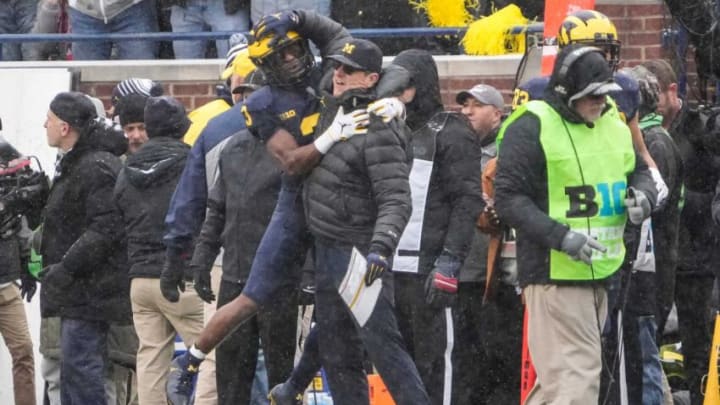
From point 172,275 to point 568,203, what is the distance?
8.07 ft

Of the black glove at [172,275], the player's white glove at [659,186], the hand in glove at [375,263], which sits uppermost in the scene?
the player's white glove at [659,186]

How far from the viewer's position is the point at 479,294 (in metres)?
10.9

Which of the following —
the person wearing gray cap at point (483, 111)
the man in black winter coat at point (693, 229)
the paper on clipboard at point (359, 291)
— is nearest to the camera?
the paper on clipboard at point (359, 291)

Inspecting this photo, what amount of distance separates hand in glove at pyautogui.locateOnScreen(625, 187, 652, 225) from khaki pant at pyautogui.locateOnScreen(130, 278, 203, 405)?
327 centimetres

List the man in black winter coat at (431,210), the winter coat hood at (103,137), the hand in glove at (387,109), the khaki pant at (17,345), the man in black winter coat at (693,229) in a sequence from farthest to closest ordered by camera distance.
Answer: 1. the khaki pant at (17,345)
2. the winter coat hood at (103,137)
3. the man in black winter coat at (693,229)
4. the man in black winter coat at (431,210)
5. the hand in glove at (387,109)

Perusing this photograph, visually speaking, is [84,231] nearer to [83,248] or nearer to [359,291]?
[83,248]

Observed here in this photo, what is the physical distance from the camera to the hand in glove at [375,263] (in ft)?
29.5

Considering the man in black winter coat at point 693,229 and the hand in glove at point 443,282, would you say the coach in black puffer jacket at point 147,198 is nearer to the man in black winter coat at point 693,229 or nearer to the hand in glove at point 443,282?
the hand in glove at point 443,282

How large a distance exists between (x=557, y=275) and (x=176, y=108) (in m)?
3.13

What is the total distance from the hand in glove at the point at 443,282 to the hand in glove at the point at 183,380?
1290 mm

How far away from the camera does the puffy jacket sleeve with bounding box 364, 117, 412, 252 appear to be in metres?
9.07

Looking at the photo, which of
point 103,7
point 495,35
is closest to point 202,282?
point 495,35

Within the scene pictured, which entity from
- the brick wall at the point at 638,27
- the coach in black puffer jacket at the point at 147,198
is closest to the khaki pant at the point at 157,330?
the coach in black puffer jacket at the point at 147,198

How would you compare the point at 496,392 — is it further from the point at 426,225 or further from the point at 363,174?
the point at 363,174
